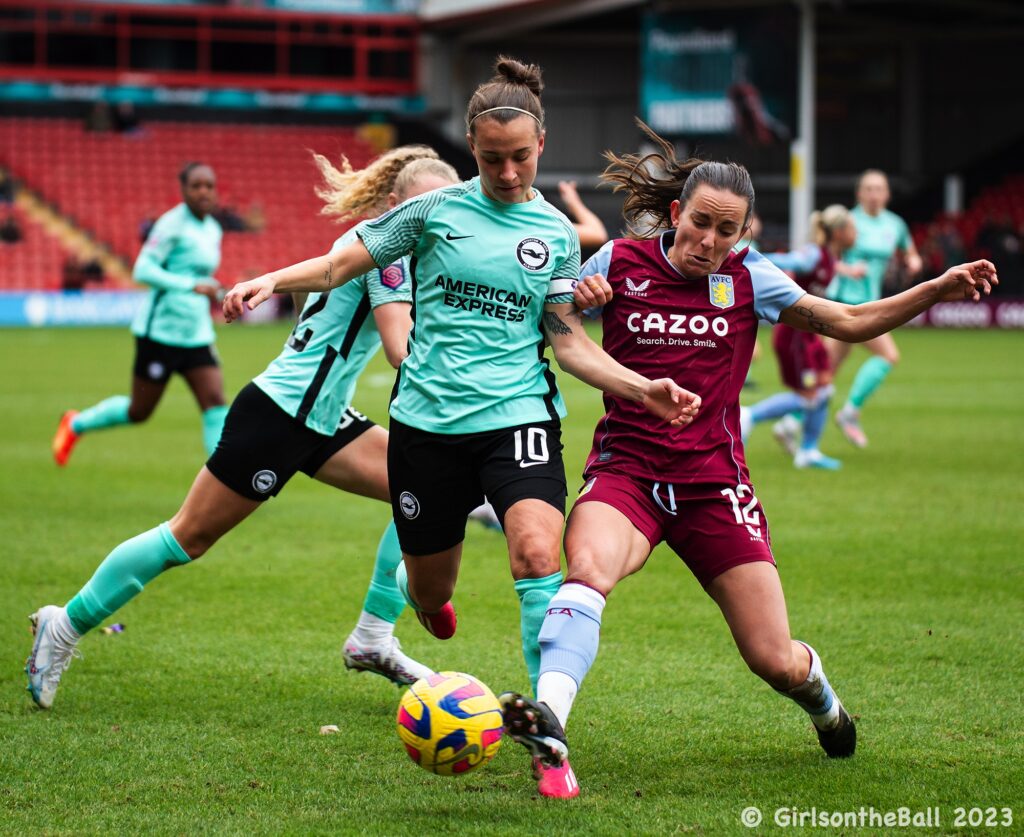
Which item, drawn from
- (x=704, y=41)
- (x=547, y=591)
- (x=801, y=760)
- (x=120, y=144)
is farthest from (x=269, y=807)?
(x=120, y=144)

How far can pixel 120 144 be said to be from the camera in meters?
41.0

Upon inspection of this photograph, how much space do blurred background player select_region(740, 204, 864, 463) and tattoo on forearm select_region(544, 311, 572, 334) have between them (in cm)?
705

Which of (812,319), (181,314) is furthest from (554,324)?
(181,314)

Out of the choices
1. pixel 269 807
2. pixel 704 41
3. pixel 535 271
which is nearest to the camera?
pixel 269 807

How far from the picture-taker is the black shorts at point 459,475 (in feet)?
15.0

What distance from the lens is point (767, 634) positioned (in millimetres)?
4500

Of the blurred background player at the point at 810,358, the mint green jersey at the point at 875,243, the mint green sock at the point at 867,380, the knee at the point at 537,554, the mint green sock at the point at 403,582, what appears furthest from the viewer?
the mint green jersey at the point at 875,243

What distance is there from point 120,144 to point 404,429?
38.7 metres

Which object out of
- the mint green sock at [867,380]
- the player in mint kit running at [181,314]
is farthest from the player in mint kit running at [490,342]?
the mint green sock at [867,380]

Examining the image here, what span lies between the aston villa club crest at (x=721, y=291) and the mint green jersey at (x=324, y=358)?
130cm

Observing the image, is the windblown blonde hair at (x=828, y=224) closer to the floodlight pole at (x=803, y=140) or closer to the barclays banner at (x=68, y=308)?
the floodlight pole at (x=803, y=140)

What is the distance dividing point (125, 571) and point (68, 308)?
29676 millimetres

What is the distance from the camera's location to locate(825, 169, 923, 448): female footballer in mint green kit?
13688mm

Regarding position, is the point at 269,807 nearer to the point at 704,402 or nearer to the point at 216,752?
the point at 216,752
